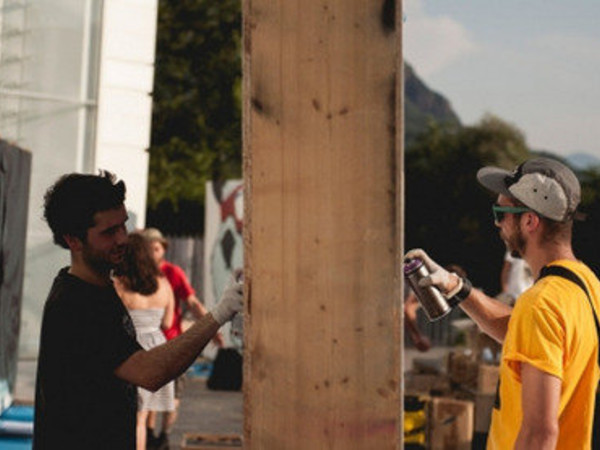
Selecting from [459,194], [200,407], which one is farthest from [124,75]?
[459,194]

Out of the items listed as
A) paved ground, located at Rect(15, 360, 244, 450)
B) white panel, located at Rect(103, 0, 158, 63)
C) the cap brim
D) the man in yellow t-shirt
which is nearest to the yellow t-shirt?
the man in yellow t-shirt

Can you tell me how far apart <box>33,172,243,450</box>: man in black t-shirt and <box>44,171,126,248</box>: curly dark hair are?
3.8 inches

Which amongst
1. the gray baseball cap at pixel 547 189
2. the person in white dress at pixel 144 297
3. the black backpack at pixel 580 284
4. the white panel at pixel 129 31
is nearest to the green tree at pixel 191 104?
the white panel at pixel 129 31

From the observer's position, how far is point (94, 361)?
2.91 metres

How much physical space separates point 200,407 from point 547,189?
29.4 feet

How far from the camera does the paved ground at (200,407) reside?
10.2m

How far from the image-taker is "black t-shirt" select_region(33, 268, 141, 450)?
2.92m

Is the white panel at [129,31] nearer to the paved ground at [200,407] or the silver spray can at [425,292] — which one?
the paved ground at [200,407]

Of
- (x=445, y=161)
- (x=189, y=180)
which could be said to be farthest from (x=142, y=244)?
(x=445, y=161)

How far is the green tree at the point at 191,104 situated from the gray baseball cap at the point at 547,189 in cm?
3068

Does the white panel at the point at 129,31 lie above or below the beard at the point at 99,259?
above

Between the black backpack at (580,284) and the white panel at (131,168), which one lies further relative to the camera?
the white panel at (131,168)

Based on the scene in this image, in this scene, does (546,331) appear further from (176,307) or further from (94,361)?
(176,307)

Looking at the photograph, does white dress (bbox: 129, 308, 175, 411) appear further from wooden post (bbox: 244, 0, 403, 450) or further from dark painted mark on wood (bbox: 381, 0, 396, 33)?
dark painted mark on wood (bbox: 381, 0, 396, 33)
